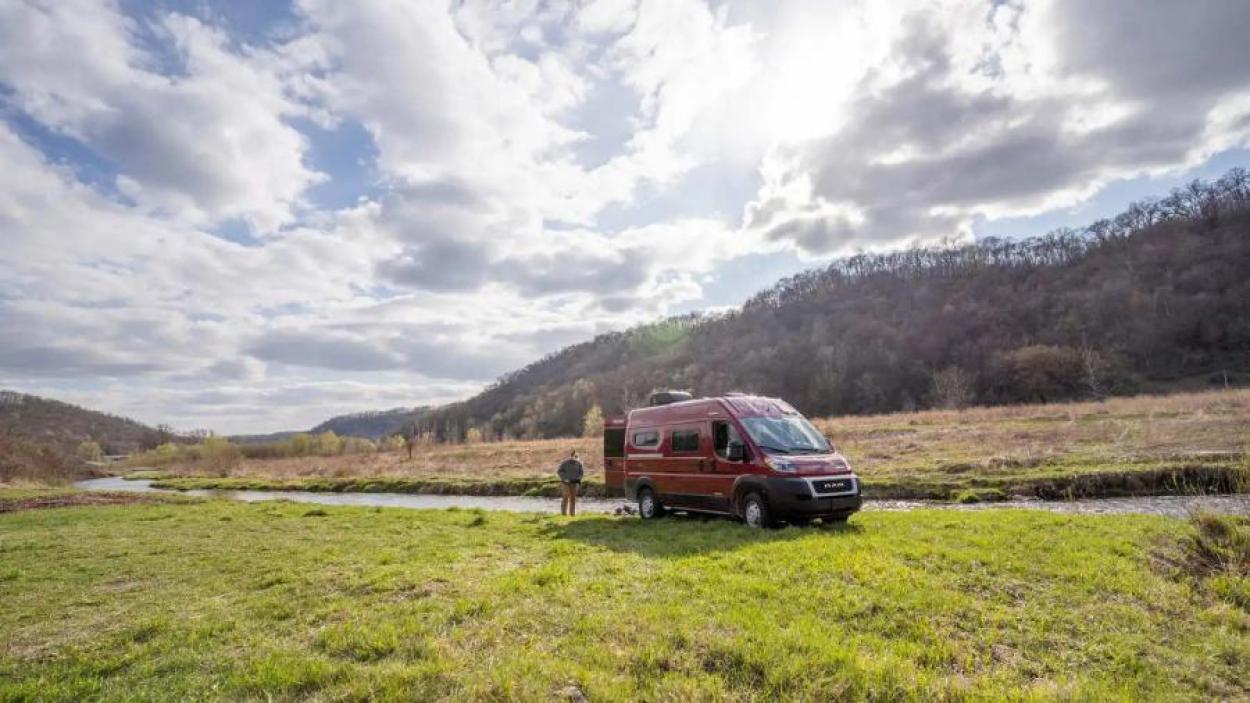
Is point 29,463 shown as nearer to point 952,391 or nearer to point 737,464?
point 737,464

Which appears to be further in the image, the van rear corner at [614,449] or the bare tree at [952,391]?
the bare tree at [952,391]

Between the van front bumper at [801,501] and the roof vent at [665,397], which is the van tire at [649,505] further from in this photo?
the van front bumper at [801,501]

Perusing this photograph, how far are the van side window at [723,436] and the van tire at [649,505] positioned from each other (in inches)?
124

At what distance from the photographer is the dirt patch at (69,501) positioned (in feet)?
92.0

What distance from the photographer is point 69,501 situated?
31.0 m

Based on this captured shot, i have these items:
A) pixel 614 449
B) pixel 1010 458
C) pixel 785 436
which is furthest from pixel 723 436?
pixel 1010 458

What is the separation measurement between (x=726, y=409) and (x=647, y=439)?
12.4ft

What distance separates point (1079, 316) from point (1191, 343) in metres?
15.5

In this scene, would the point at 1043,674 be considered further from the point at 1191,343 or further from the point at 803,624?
the point at 1191,343

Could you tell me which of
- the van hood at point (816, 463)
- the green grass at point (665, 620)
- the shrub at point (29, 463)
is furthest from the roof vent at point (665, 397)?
the shrub at point (29, 463)

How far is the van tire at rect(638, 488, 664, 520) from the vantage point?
58.6ft

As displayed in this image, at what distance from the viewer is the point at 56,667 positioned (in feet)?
22.8

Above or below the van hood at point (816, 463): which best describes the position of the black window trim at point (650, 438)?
above

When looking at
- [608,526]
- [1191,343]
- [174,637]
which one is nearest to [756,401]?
[608,526]
